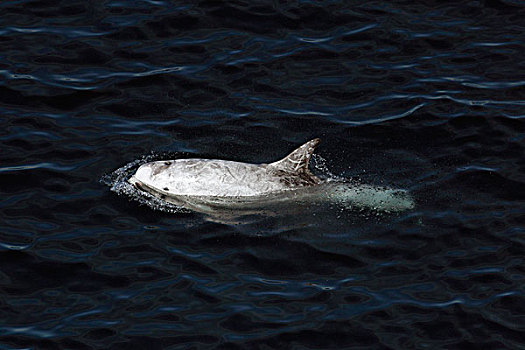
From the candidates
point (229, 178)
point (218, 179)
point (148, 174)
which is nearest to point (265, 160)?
point (229, 178)

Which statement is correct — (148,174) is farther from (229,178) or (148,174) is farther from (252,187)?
(252,187)

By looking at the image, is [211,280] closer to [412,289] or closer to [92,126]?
[412,289]

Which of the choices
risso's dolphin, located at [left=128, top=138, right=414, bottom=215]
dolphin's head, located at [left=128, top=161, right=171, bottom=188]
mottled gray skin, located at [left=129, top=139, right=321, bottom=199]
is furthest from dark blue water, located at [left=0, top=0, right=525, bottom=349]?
mottled gray skin, located at [left=129, top=139, right=321, bottom=199]

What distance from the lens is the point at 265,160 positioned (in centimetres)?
1658

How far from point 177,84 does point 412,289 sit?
8.00 m

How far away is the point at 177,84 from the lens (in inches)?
751

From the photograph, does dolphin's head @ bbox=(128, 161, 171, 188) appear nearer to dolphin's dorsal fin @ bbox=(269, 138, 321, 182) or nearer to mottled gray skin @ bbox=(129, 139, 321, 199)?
mottled gray skin @ bbox=(129, 139, 321, 199)

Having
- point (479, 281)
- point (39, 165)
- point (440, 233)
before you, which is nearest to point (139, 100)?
point (39, 165)

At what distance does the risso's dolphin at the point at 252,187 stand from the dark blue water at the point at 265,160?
401 millimetres

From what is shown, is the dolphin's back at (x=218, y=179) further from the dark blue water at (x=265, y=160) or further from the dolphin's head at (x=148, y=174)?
the dark blue water at (x=265, y=160)

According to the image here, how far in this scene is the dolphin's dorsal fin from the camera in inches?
612

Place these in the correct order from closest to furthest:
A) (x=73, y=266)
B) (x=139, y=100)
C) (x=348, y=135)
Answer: (x=73, y=266), (x=348, y=135), (x=139, y=100)

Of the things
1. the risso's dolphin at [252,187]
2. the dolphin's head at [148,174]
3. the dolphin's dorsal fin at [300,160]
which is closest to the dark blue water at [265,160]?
the risso's dolphin at [252,187]

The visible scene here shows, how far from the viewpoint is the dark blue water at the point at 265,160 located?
12.6 metres
